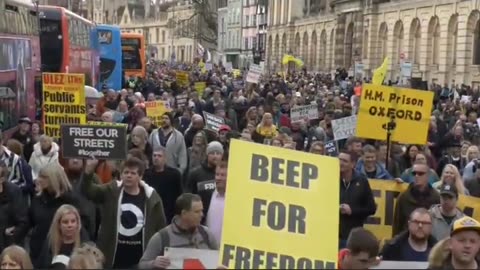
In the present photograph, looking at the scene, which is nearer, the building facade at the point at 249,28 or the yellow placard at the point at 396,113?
the yellow placard at the point at 396,113

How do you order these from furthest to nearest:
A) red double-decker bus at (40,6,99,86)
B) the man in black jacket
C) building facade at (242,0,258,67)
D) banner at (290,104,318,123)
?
building facade at (242,0,258,67) → red double-decker bus at (40,6,99,86) → banner at (290,104,318,123) → the man in black jacket

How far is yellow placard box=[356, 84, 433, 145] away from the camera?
511 inches

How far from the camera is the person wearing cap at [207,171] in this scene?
32.5 feet

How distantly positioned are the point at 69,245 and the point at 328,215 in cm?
199

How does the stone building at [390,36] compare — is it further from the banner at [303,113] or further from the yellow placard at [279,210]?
the yellow placard at [279,210]

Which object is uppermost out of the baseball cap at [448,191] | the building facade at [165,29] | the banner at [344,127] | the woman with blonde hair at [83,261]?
the woman with blonde hair at [83,261]

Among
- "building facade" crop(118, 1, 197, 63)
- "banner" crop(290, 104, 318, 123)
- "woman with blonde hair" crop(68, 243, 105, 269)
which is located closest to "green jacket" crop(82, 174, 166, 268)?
"woman with blonde hair" crop(68, 243, 105, 269)

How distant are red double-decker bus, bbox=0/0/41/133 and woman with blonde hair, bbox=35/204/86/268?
9.03 metres

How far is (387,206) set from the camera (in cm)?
994

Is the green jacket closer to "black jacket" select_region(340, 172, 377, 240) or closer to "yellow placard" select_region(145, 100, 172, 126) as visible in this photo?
"black jacket" select_region(340, 172, 377, 240)

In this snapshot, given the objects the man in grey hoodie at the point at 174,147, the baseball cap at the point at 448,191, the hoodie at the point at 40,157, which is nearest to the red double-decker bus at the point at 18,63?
the man in grey hoodie at the point at 174,147

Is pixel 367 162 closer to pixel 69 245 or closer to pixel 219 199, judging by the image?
pixel 219 199

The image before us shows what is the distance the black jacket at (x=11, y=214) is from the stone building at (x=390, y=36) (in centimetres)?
3417

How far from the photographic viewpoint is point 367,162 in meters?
10.6
